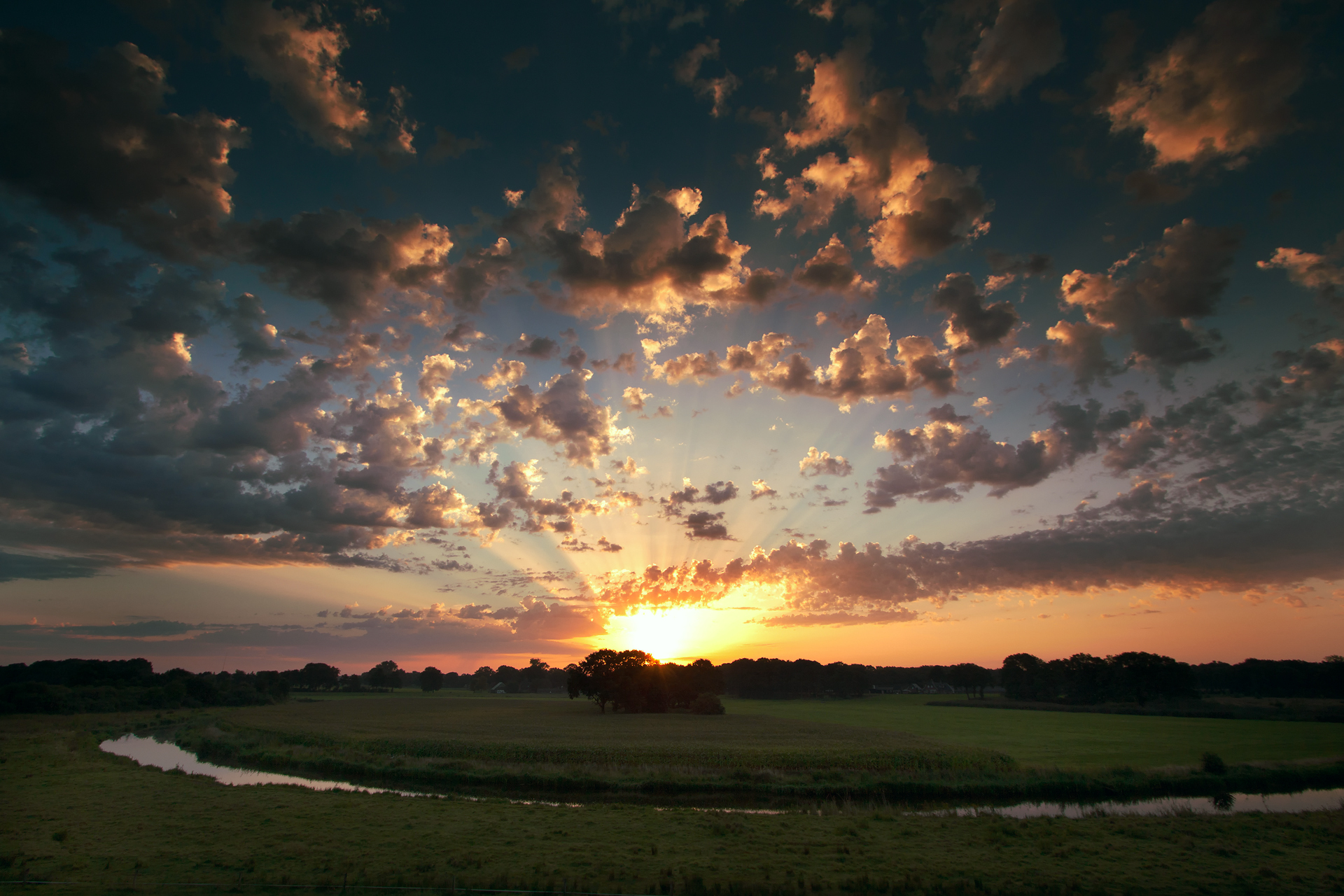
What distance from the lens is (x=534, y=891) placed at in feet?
49.9

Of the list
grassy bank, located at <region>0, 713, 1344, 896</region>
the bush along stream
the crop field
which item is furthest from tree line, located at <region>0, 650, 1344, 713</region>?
grassy bank, located at <region>0, 713, 1344, 896</region>

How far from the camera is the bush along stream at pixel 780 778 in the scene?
32281 millimetres

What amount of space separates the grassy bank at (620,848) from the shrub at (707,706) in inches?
2861

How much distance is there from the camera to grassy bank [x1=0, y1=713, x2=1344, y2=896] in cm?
1609

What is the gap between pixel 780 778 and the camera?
113 ft

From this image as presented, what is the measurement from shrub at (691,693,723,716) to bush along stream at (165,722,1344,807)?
58.0 metres

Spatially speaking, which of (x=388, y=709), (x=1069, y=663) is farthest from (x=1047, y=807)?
(x=1069, y=663)

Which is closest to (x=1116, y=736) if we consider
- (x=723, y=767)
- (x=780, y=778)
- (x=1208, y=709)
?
(x=780, y=778)

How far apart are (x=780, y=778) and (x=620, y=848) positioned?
1835cm

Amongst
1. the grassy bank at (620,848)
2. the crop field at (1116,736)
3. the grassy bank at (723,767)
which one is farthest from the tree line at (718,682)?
the grassy bank at (620,848)

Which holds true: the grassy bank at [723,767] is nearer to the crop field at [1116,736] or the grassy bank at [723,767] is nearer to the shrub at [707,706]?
the crop field at [1116,736]

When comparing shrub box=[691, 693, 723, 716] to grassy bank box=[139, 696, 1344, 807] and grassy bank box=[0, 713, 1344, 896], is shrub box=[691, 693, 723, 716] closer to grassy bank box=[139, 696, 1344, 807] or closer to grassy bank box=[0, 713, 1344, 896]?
grassy bank box=[139, 696, 1344, 807]

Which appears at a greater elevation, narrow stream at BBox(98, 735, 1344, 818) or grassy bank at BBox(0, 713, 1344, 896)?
grassy bank at BBox(0, 713, 1344, 896)

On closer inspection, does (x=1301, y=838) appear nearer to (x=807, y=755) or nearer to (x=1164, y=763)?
(x=1164, y=763)
